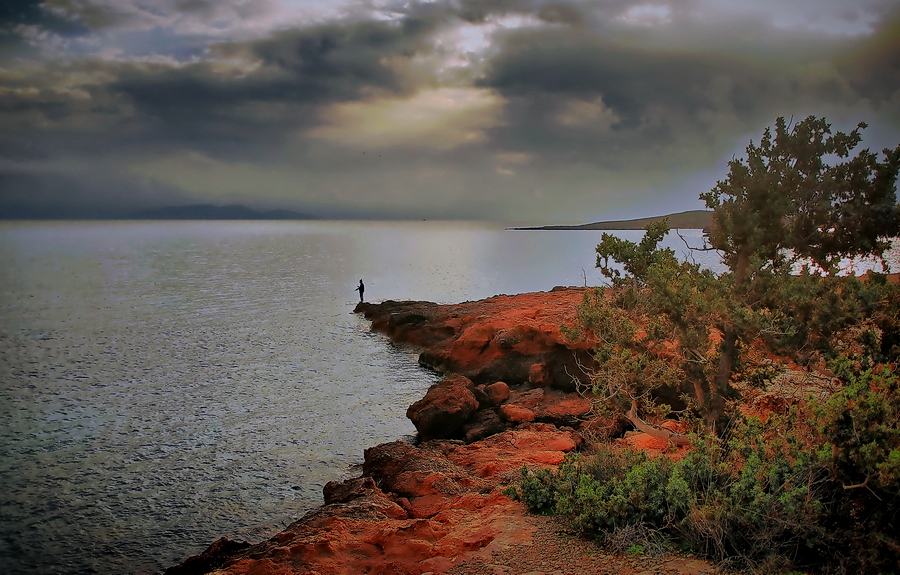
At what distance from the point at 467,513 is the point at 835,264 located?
1101 centimetres

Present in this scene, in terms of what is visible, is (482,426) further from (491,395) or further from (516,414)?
(491,395)

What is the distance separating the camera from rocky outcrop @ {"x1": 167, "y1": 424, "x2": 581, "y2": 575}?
10.3m

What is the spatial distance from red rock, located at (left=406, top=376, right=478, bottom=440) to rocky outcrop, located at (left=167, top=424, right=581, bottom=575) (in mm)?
2797

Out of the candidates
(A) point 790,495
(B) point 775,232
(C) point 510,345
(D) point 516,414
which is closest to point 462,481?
(D) point 516,414

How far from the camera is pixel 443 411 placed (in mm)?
20969

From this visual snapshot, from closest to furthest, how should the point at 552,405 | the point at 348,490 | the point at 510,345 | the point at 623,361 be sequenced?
the point at 623,361 → the point at 348,490 → the point at 552,405 → the point at 510,345

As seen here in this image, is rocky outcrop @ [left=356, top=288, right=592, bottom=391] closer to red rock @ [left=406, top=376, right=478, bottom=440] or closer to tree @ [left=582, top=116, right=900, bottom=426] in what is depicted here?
red rock @ [left=406, top=376, right=478, bottom=440]

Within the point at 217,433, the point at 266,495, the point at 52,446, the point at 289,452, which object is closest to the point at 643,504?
the point at 266,495

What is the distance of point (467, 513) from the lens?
39.7ft

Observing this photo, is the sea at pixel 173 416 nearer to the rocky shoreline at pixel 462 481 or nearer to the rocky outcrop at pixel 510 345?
the rocky outcrop at pixel 510 345

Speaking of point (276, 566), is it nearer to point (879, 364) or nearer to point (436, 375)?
point (879, 364)

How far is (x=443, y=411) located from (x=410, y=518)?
805 centimetres

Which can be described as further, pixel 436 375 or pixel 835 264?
pixel 436 375

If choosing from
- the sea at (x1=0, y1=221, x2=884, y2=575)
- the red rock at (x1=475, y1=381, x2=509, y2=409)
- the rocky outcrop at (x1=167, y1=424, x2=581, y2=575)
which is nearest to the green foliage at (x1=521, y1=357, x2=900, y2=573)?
the rocky outcrop at (x1=167, y1=424, x2=581, y2=575)
